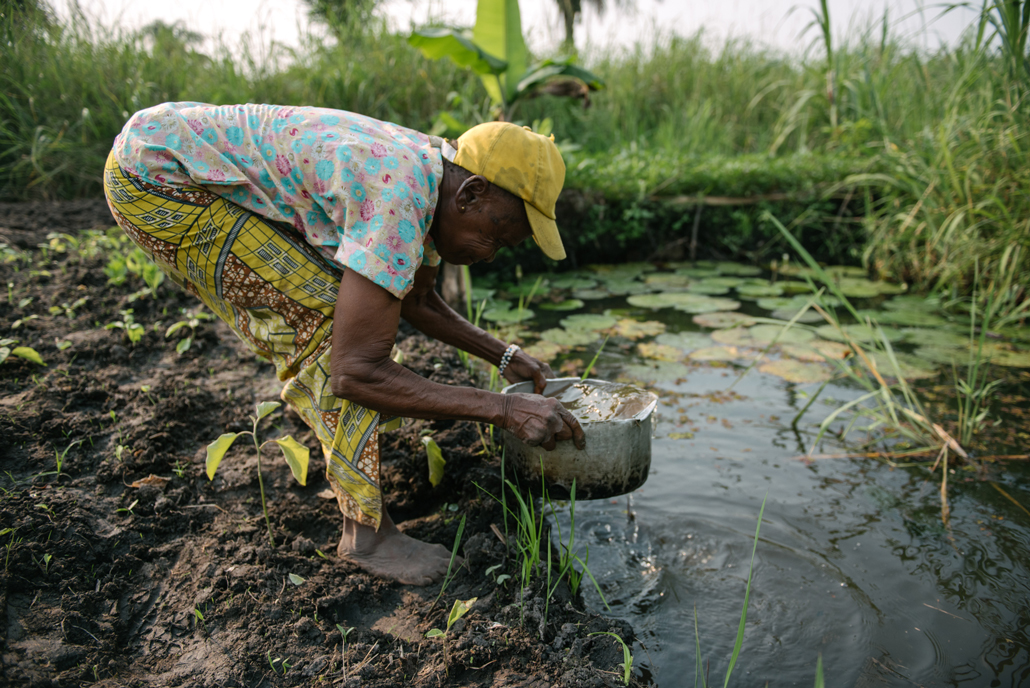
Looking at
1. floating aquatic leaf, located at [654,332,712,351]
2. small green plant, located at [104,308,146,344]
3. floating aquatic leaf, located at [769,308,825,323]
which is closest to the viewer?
small green plant, located at [104,308,146,344]

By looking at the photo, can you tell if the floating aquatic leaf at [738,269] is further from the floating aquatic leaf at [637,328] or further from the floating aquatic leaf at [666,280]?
the floating aquatic leaf at [637,328]

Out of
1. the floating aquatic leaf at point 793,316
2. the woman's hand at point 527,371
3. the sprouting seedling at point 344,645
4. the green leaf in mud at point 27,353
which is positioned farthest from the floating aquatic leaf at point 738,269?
the green leaf in mud at point 27,353

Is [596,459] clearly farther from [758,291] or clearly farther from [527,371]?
[758,291]

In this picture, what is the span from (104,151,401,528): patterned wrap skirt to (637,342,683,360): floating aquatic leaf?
213cm

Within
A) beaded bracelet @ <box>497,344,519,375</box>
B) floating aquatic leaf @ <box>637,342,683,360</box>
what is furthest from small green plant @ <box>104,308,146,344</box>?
floating aquatic leaf @ <box>637,342,683,360</box>

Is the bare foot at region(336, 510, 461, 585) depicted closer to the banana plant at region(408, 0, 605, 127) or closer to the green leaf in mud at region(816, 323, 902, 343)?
the green leaf in mud at region(816, 323, 902, 343)

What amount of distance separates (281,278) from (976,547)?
2.19 metres

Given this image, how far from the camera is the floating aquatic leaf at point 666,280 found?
4.66m

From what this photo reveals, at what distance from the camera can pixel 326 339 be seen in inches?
62.6

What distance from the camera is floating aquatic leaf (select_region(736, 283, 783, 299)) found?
4441mm

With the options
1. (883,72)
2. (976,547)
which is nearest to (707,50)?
(883,72)

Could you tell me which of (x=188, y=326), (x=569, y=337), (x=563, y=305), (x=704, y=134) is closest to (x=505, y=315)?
(x=569, y=337)

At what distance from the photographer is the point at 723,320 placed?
3.97 m

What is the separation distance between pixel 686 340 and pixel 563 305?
2.92 feet
